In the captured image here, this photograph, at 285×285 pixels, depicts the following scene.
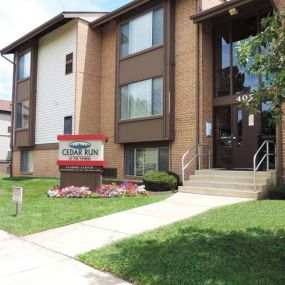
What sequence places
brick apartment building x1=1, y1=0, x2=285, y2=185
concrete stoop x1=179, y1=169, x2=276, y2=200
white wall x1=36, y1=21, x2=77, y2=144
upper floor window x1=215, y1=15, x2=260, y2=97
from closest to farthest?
concrete stoop x1=179, y1=169, x2=276, y2=200, upper floor window x1=215, y1=15, x2=260, y2=97, brick apartment building x1=1, y1=0, x2=285, y2=185, white wall x1=36, y1=21, x2=77, y2=144

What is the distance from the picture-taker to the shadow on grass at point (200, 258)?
4.98m

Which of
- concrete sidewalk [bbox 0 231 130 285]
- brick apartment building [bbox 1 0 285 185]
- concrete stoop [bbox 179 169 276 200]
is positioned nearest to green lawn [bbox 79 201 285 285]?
concrete sidewalk [bbox 0 231 130 285]

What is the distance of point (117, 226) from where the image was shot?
8.31 m

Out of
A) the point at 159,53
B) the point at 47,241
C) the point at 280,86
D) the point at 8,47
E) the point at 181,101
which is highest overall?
the point at 8,47

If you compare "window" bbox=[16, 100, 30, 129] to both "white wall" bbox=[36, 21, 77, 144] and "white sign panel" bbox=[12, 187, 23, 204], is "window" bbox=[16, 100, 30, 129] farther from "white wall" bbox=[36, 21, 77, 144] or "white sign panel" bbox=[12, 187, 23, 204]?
"white sign panel" bbox=[12, 187, 23, 204]

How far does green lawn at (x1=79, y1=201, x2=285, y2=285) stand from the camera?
5004 millimetres

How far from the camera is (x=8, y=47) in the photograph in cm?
2441

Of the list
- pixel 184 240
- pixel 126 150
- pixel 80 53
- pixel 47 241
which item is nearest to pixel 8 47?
pixel 80 53

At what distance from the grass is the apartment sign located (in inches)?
60.7

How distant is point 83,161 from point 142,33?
265 inches

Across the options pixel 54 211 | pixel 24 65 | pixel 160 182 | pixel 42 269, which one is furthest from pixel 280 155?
pixel 24 65

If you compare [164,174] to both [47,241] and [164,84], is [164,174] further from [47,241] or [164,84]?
[47,241]

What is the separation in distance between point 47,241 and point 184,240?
2530 millimetres

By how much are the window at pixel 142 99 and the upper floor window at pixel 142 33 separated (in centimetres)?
160
